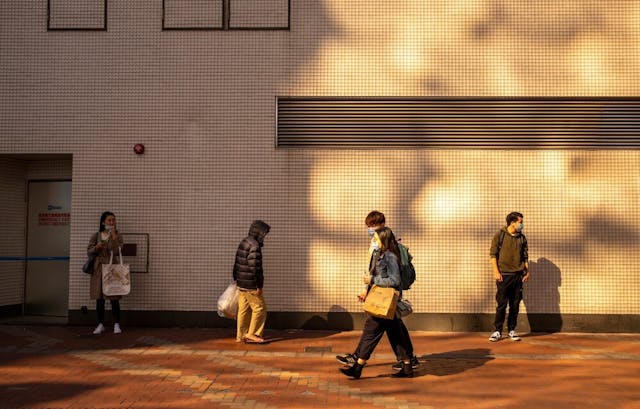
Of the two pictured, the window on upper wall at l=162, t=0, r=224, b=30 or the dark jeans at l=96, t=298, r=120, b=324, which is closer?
the dark jeans at l=96, t=298, r=120, b=324

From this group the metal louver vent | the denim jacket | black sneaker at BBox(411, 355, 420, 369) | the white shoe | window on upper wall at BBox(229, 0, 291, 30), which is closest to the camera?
the denim jacket

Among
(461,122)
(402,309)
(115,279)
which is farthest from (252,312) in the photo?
(461,122)

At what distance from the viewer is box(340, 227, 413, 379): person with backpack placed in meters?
6.99

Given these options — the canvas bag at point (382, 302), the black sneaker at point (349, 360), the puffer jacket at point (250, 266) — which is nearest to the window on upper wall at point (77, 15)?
the puffer jacket at point (250, 266)

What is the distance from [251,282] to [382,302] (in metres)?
2.63

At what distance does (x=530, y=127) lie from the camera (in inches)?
405

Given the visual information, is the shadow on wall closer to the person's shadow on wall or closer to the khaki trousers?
the khaki trousers

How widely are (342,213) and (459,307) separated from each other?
7.82ft

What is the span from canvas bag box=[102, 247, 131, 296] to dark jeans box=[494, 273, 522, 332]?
5577 millimetres

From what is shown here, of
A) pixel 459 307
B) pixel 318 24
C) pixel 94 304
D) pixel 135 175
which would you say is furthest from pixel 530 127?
pixel 94 304

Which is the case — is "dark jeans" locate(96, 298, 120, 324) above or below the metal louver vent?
below

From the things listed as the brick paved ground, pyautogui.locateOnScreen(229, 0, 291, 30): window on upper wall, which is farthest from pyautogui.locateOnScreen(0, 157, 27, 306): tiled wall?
pyautogui.locateOnScreen(229, 0, 291, 30): window on upper wall

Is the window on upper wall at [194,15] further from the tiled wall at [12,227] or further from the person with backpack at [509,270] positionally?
the person with backpack at [509,270]

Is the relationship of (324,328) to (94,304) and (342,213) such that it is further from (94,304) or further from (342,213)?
(94,304)
